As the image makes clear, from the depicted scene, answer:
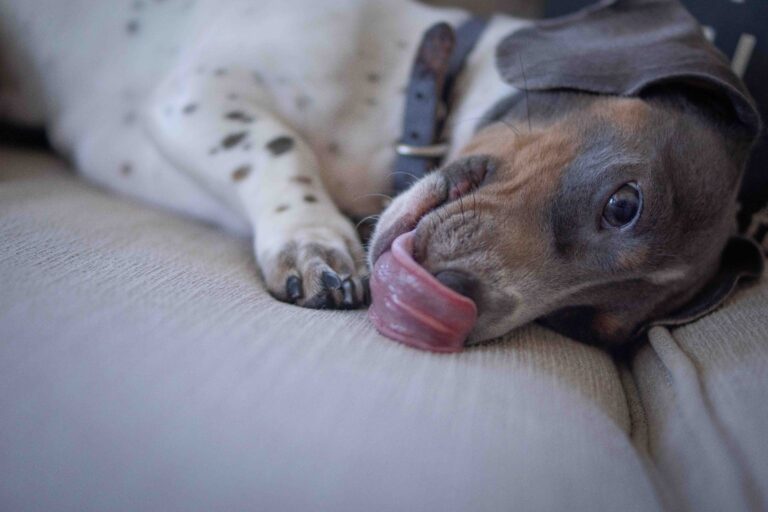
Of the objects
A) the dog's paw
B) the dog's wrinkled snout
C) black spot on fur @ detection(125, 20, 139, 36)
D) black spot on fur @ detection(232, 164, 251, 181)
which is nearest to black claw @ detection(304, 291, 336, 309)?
the dog's paw

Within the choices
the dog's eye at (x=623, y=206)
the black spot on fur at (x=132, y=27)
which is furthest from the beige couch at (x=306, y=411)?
the black spot on fur at (x=132, y=27)

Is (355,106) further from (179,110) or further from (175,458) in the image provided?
(175,458)

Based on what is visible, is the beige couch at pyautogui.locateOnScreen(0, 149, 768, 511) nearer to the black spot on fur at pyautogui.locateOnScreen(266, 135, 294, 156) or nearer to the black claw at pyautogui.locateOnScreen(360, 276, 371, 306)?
the black claw at pyautogui.locateOnScreen(360, 276, 371, 306)

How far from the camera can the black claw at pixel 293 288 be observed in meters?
1.23

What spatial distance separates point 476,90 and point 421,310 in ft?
2.74

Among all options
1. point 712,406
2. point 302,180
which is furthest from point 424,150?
point 712,406

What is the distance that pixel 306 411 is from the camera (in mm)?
856

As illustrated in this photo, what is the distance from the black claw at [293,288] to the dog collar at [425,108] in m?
0.49

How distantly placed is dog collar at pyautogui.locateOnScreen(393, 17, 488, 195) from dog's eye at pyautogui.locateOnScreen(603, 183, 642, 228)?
538 mm

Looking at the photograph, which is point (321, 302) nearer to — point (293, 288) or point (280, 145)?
point (293, 288)

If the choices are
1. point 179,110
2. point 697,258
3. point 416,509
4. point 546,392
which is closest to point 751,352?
point 697,258

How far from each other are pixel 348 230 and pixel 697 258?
28.8 inches

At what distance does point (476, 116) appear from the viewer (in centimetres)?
162

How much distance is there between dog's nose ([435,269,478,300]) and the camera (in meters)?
1.11
